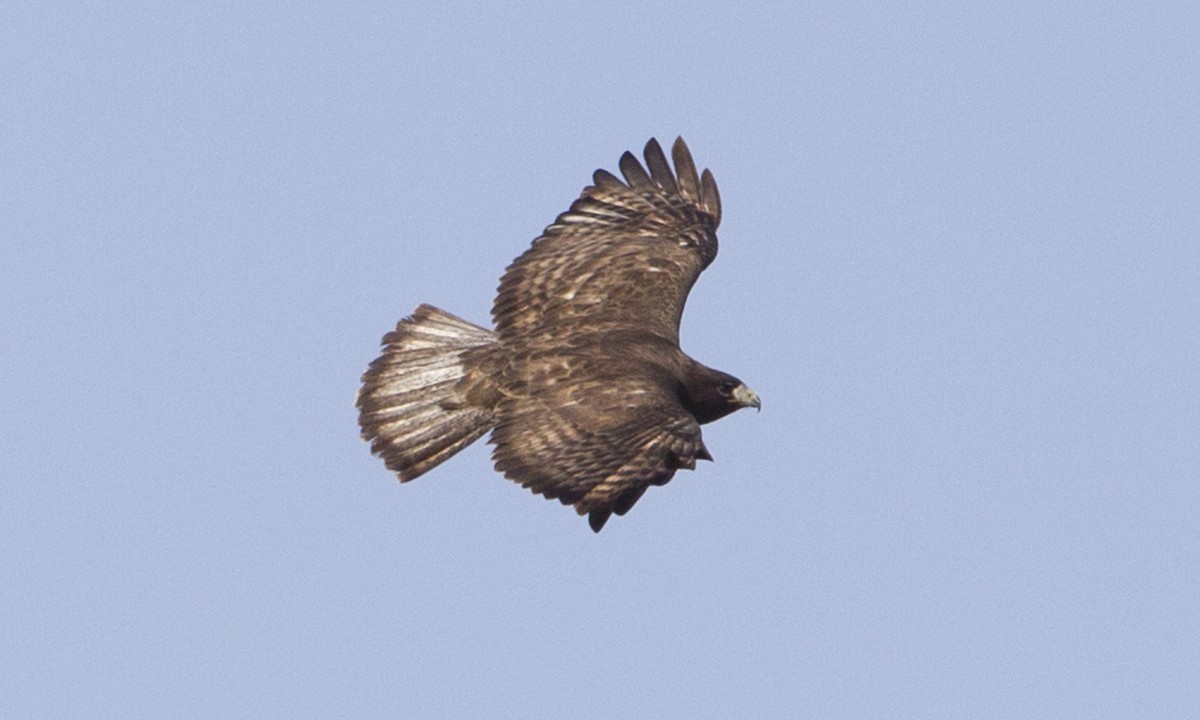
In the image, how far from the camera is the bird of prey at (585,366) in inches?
691

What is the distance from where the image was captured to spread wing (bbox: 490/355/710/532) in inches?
678

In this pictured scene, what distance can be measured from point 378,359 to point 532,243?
1.76 meters

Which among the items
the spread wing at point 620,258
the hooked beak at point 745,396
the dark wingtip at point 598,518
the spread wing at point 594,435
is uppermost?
the spread wing at point 620,258

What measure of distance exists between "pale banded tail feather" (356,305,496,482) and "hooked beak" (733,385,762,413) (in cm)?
205

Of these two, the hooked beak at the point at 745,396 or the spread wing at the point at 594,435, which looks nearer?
the spread wing at the point at 594,435

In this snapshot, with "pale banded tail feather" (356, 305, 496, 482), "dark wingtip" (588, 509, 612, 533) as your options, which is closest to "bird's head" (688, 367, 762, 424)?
"pale banded tail feather" (356, 305, 496, 482)

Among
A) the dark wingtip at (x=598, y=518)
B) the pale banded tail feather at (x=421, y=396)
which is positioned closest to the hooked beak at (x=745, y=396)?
the pale banded tail feather at (x=421, y=396)

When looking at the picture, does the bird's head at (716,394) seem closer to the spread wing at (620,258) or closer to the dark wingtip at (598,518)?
the spread wing at (620,258)

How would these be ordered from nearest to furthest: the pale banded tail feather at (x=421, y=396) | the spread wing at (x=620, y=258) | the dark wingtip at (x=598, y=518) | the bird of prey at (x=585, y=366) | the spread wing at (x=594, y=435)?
the dark wingtip at (x=598, y=518)
the spread wing at (x=594, y=435)
the bird of prey at (x=585, y=366)
the pale banded tail feather at (x=421, y=396)
the spread wing at (x=620, y=258)

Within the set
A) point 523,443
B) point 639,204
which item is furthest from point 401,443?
point 639,204

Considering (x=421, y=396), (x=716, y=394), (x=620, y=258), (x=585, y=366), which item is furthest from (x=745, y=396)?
(x=421, y=396)

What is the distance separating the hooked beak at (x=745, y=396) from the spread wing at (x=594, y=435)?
0.90 m

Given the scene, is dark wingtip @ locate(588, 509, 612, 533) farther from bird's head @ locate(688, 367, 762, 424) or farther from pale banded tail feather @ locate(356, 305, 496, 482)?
bird's head @ locate(688, 367, 762, 424)

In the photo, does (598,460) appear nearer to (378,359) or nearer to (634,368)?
(634,368)
